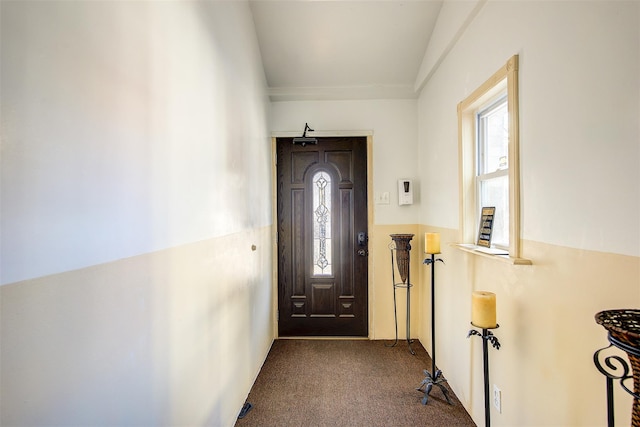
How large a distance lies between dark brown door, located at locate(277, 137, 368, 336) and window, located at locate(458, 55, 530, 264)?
52.5 inches

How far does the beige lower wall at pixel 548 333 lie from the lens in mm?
1029

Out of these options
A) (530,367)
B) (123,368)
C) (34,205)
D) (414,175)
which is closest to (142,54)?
(34,205)

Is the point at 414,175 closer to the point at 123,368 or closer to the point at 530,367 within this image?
the point at 530,367

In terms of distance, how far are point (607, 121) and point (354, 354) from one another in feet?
8.71

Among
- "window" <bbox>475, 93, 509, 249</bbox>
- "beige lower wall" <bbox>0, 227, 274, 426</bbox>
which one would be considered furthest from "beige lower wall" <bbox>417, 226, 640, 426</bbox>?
"beige lower wall" <bbox>0, 227, 274, 426</bbox>

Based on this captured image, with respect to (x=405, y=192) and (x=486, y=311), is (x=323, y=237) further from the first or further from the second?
(x=486, y=311)

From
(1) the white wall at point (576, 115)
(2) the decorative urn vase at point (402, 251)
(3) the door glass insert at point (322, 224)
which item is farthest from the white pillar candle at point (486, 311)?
(3) the door glass insert at point (322, 224)

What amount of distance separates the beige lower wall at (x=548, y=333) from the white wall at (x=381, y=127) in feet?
4.12

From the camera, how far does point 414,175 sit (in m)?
3.31

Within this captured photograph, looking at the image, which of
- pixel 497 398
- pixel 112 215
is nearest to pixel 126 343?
pixel 112 215

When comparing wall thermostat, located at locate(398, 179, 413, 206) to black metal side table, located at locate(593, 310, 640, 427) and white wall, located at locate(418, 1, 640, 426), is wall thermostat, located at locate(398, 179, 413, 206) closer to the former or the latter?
white wall, located at locate(418, 1, 640, 426)

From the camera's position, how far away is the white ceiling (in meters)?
2.54

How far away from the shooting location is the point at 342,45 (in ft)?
9.36

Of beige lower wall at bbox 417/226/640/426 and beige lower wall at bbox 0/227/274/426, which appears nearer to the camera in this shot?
beige lower wall at bbox 0/227/274/426
